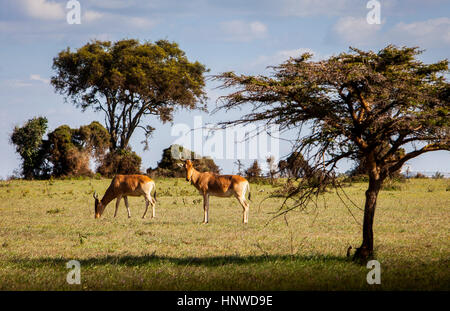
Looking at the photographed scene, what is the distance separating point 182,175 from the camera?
45.1m

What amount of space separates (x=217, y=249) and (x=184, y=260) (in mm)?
1547

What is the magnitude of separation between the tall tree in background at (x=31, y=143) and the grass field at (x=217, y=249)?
2120 centimetres

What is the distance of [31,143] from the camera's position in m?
43.0

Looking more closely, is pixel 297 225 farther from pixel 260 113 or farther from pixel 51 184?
pixel 51 184

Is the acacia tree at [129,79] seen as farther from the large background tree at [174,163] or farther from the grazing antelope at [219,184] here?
the grazing antelope at [219,184]

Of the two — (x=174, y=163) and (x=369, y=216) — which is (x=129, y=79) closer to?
(x=174, y=163)

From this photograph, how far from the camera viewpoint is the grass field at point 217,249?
856 cm

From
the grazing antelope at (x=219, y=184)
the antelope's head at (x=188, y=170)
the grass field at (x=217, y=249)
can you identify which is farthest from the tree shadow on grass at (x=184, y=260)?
the antelope's head at (x=188, y=170)

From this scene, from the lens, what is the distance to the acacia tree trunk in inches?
390

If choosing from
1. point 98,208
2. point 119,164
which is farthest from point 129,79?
point 98,208

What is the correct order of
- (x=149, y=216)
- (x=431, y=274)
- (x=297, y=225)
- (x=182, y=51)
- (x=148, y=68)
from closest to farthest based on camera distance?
(x=431, y=274), (x=297, y=225), (x=149, y=216), (x=148, y=68), (x=182, y=51)
